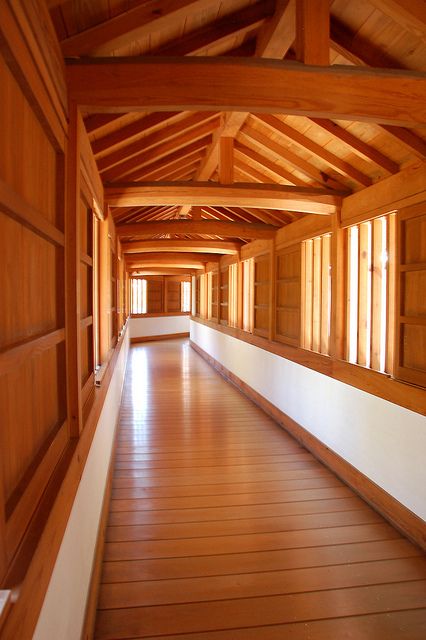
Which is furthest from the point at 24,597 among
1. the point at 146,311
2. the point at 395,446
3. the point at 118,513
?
the point at 146,311

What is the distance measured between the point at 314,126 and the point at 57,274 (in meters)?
2.38

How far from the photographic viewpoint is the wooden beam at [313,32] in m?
1.88

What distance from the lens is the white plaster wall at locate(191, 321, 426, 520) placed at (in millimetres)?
2625

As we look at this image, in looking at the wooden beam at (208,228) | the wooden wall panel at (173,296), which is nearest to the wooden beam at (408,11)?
the wooden beam at (208,228)

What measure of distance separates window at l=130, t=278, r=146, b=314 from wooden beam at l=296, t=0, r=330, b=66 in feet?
38.8

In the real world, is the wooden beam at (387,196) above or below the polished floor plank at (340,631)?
above

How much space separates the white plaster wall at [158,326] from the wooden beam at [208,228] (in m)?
7.73

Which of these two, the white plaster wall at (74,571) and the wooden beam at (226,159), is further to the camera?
the wooden beam at (226,159)

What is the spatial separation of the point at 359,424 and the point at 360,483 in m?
0.44

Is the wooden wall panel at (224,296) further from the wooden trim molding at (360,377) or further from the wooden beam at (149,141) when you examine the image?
the wooden beam at (149,141)

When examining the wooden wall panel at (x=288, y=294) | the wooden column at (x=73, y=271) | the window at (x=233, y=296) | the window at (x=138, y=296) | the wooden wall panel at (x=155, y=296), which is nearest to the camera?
the wooden column at (x=73, y=271)

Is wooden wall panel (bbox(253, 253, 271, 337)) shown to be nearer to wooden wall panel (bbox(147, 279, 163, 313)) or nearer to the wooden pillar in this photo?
the wooden pillar

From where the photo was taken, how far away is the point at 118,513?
9.57ft

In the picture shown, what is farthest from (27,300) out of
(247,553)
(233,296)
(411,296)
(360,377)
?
(233,296)
